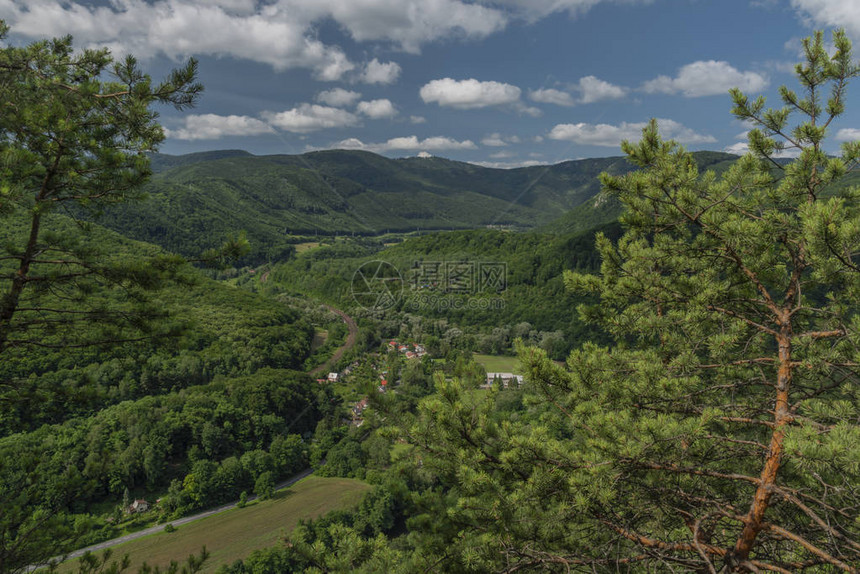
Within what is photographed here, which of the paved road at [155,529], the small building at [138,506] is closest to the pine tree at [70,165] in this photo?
the paved road at [155,529]

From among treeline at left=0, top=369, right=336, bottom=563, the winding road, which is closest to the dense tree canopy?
the winding road

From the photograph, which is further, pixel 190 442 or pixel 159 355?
pixel 190 442

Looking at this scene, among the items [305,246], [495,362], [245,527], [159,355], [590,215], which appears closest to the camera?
[159,355]

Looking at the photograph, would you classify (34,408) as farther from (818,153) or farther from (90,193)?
(818,153)

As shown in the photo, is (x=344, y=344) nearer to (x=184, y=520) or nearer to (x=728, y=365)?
(x=184, y=520)

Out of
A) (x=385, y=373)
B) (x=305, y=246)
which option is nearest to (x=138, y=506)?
(x=385, y=373)

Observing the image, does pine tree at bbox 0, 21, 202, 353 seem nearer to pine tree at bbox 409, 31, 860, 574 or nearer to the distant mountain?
pine tree at bbox 409, 31, 860, 574

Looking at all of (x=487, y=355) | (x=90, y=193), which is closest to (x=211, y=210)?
(x=487, y=355)
